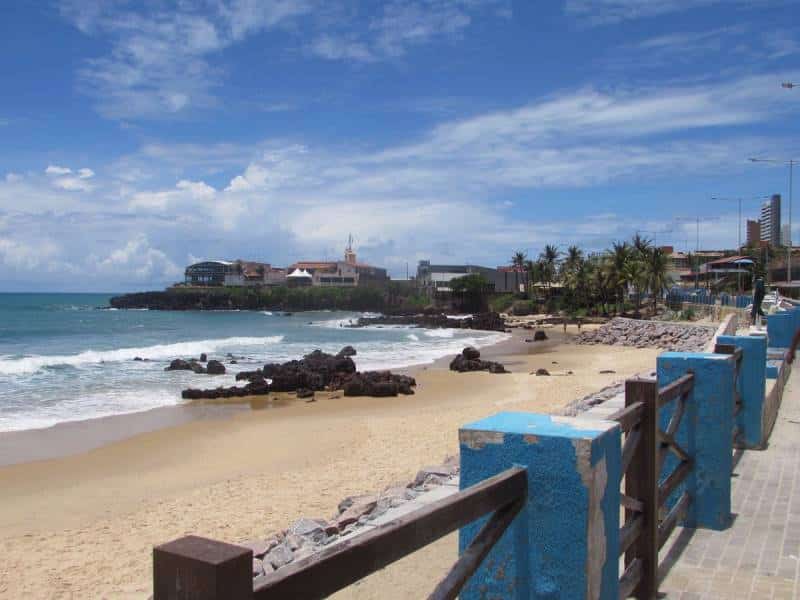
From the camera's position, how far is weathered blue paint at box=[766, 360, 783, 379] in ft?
37.0

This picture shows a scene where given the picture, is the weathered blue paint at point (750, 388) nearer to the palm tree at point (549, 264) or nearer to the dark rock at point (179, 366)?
the dark rock at point (179, 366)

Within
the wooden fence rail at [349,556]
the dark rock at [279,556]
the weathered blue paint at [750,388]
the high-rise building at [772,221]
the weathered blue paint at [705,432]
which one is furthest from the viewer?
the high-rise building at [772,221]

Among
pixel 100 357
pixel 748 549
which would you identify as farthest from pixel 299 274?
pixel 748 549

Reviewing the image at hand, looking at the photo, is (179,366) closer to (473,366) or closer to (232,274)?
(473,366)

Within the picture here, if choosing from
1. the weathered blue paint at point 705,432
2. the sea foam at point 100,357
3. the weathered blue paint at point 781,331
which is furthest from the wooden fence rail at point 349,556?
the sea foam at point 100,357

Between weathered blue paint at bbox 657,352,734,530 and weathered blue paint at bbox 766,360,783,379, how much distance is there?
6.58 meters

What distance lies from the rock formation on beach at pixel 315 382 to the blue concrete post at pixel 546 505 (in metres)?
20.4

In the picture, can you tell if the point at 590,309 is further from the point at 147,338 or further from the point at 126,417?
the point at 126,417

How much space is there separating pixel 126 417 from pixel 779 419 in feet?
52.1

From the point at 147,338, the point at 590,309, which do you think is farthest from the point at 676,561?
the point at 590,309

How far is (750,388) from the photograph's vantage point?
25.3 feet

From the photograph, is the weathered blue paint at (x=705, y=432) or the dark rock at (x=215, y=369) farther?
the dark rock at (x=215, y=369)

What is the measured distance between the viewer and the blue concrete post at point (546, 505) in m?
2.55

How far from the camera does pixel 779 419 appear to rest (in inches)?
385
